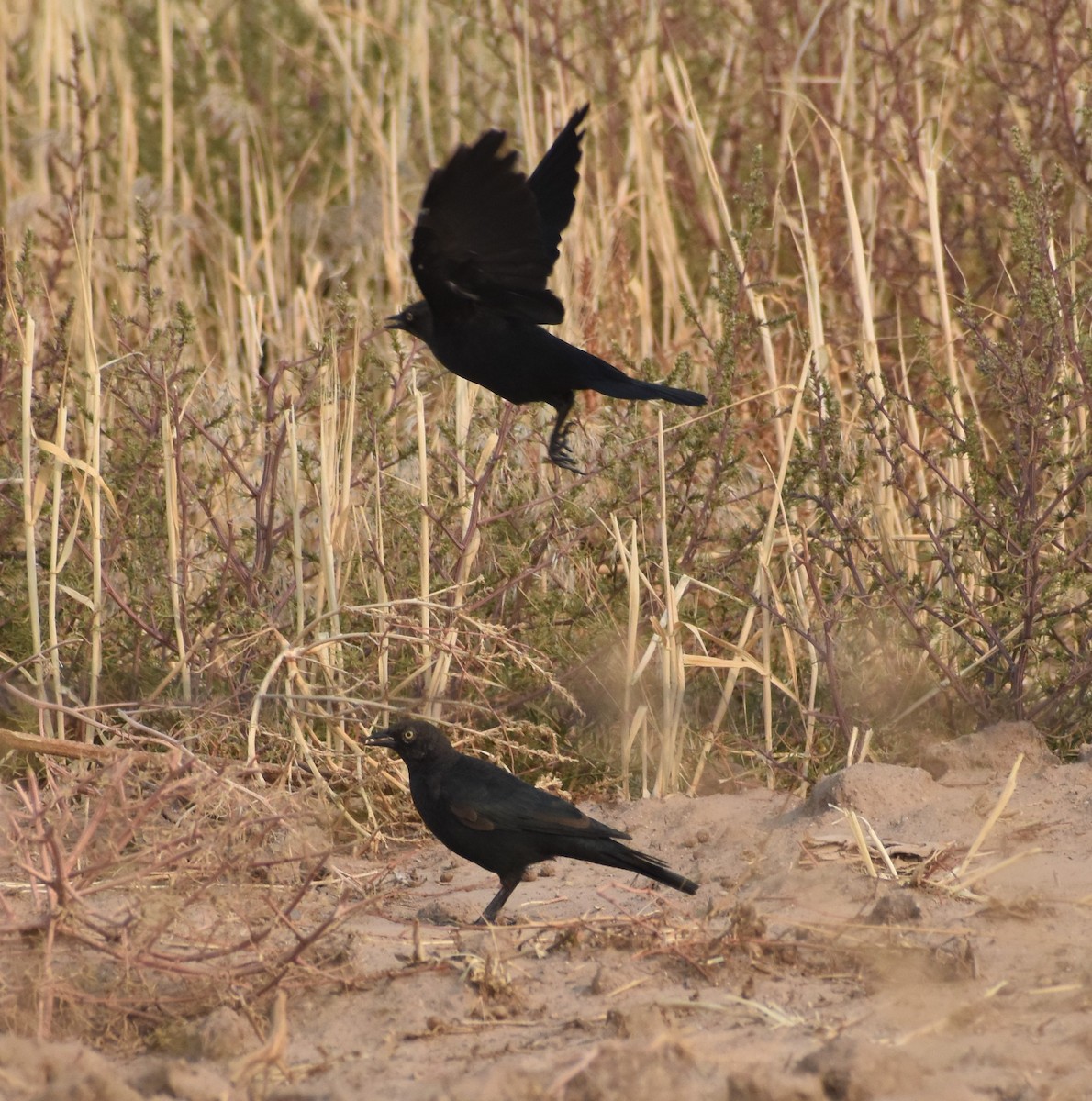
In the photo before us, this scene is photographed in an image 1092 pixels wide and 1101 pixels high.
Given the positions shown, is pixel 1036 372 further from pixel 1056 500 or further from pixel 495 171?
pixel 495 171

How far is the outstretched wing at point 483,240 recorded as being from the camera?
3.87m

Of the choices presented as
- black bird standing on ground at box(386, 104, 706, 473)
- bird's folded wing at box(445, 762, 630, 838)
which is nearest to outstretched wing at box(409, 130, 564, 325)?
black bird standing on ground at box(386, 104, 706, 473)

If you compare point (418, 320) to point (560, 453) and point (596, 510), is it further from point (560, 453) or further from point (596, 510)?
point (596, 510)

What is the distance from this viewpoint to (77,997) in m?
3.15

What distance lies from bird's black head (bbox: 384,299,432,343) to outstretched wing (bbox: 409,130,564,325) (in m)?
0.09

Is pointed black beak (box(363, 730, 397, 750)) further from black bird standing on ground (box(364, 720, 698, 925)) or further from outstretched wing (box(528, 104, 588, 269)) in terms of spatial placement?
outstretched wing (box(528, 104, 588, 269))

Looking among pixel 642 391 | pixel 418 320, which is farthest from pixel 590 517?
pixel 418 320

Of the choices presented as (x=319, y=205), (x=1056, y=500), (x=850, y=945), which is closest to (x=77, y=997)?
(x=850, y=945)

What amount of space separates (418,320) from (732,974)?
6.88ft

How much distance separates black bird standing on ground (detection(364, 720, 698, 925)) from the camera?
155 inches

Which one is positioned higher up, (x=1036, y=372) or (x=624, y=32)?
(x=624, y=32)

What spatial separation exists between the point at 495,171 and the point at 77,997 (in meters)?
2.10

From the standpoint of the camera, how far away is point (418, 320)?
4.58 m

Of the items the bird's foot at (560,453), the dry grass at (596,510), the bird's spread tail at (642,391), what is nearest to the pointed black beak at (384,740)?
the dry grass at (596,510)
